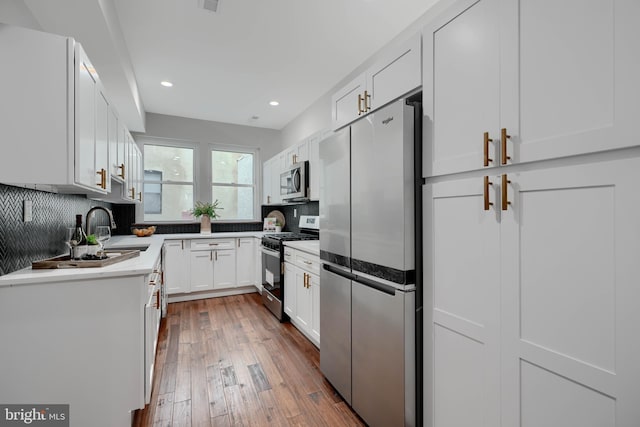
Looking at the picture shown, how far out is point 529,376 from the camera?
41.1 inches

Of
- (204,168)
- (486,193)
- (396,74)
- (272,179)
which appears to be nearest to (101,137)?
(396,74)

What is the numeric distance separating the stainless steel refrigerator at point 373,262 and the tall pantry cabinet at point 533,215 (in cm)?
11

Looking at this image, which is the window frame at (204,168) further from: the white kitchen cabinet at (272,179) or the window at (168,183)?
the white kitchen cabinet at (272,179)

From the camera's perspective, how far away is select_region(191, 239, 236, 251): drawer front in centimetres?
415

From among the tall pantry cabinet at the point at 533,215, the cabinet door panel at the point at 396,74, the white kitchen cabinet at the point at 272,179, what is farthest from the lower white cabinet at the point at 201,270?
the tall pantry cabinet at the point at 533,215

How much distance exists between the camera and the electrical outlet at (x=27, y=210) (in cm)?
172

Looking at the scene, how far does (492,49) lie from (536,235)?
73cm

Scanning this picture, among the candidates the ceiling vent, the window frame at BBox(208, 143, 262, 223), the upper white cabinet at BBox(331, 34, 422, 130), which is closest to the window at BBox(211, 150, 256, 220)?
the window frame at BBox(208, 143, 262, 223)

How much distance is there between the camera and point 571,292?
3.08 ft

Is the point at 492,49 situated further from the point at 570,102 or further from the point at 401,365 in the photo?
the point at 401,365

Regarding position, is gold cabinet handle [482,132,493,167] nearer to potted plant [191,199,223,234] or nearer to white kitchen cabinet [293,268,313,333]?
white kitchen cabinet [293,268,313,333]

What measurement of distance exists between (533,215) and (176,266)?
4080 millimetres

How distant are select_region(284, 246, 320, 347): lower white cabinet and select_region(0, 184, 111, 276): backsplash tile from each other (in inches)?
73.8

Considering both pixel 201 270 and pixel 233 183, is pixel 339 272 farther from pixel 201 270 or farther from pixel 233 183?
pixel 233 183
